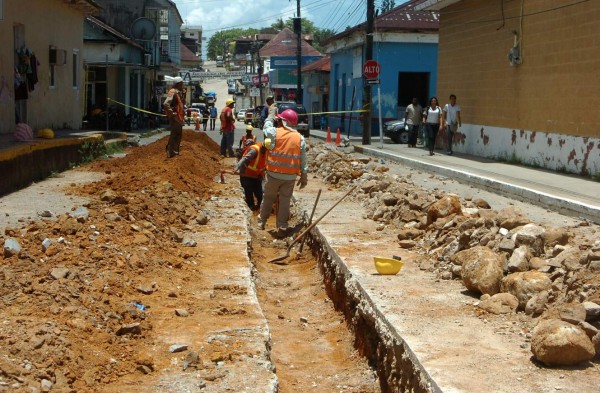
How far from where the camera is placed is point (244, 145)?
50.6 feet

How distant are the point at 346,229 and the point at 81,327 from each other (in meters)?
6.24

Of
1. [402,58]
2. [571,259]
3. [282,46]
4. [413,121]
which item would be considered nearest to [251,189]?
[571,259]

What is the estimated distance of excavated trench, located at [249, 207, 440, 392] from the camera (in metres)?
6.92

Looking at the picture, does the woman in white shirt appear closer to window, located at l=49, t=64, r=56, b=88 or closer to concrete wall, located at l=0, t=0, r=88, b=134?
concrete wall, located at l=0, t=0, r=88, b=134

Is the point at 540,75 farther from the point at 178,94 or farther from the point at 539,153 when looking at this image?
the point at 178,94

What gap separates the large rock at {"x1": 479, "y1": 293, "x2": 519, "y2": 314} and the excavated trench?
0.85 meters

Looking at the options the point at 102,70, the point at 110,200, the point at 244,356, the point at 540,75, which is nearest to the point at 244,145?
the point at 110,200

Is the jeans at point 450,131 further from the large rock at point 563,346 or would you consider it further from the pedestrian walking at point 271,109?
the large rock at point 563,346

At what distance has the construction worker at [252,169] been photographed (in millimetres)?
13328

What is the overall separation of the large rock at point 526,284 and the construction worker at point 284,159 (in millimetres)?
4719

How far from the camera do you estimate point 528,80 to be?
20.2 m

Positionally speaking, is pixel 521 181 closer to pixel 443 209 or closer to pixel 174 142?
pixel 443 209

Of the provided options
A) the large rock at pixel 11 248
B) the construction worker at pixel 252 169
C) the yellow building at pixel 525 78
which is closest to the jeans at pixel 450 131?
the yellow building at pixel 525 78

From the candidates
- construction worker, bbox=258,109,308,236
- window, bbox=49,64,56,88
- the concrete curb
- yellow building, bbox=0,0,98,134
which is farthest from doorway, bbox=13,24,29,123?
construction worker, bbox=258,109,308,236
